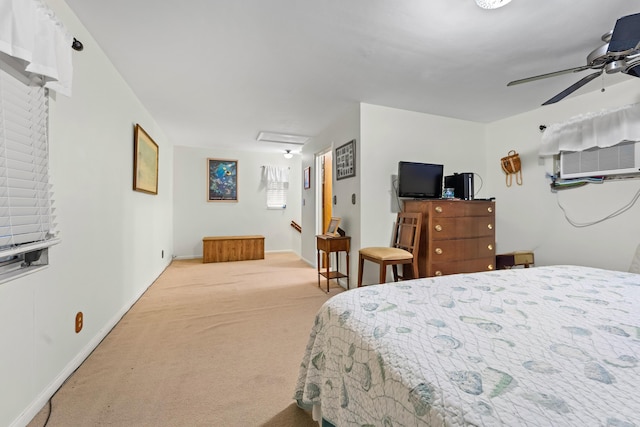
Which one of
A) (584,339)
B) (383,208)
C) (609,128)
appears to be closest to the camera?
(584,339)

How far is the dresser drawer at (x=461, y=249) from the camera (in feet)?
9.52

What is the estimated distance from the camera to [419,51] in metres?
2.09

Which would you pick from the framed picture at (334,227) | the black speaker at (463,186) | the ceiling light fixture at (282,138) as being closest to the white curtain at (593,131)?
the black speaker at (463,186)

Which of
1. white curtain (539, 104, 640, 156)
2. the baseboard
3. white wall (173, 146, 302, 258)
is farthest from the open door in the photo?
the baseboard

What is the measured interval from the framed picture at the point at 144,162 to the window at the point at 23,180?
1.46 meters

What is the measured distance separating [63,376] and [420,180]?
11.5 feet

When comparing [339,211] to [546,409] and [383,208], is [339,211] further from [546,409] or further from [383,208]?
[546,409]

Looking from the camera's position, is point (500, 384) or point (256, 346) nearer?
point (500, 384)

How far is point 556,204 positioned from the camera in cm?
312

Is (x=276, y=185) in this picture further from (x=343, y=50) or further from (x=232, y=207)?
(x=343, y=50)

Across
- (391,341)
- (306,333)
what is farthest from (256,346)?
(391,341)

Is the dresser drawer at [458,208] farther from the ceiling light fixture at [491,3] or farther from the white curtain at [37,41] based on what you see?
the white curtain at [37,41]

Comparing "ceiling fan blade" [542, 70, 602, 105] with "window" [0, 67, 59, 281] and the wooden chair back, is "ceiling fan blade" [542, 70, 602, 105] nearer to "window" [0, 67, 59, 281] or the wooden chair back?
the wooden chair back

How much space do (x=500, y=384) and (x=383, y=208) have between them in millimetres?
2745
